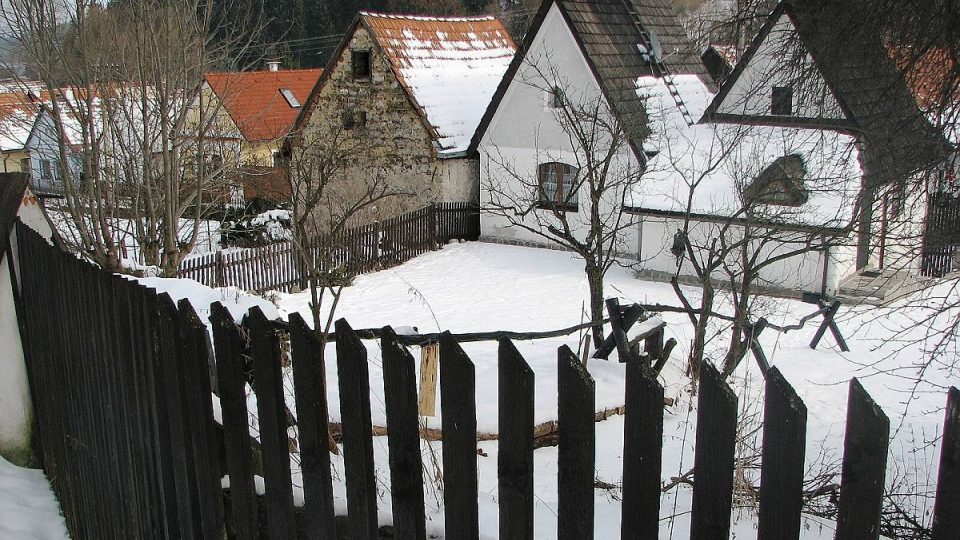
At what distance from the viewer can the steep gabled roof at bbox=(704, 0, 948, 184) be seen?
17.7 ft

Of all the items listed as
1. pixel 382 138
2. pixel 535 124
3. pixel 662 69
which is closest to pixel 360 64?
pixel 382 138

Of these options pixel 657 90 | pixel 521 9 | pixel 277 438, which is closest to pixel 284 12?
pixel 521 9

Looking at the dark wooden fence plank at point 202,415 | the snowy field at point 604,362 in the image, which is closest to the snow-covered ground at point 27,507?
the snowy field at point 604,362

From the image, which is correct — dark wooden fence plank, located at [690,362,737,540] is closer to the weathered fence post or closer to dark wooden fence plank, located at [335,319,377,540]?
dark wooden fence plank, located at [335,319,377,540]

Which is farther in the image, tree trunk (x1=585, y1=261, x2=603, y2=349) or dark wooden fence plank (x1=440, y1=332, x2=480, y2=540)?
tree trunk (x1=585, y1=261, x2=603, y2=349)

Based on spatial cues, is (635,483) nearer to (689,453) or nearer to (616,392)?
(689,453)

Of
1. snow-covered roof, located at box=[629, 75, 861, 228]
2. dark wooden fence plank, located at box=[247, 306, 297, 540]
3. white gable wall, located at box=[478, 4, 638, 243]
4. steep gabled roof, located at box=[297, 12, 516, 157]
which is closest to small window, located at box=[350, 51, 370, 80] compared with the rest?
steep gabled roof, located at box=[297, 12, 516, 157]

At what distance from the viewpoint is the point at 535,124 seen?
19516 mm

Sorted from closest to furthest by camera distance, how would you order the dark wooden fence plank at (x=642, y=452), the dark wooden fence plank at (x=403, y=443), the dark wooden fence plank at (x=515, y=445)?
1. the dark wooden fence plank at (x=642, y=452)
2. the dark wooden fence plank at (x=515, y=445)
3. the dark wooden fence plank at (x=403, y=443)

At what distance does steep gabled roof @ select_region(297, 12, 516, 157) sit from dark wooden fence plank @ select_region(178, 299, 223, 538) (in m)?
17.9

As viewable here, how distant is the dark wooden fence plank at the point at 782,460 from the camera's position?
1446mm

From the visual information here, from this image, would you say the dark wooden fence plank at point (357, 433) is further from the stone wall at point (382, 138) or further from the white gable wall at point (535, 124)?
the stone wall at point (382, 138)

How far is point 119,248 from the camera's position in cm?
923

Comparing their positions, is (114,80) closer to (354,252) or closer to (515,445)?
(354,252)
